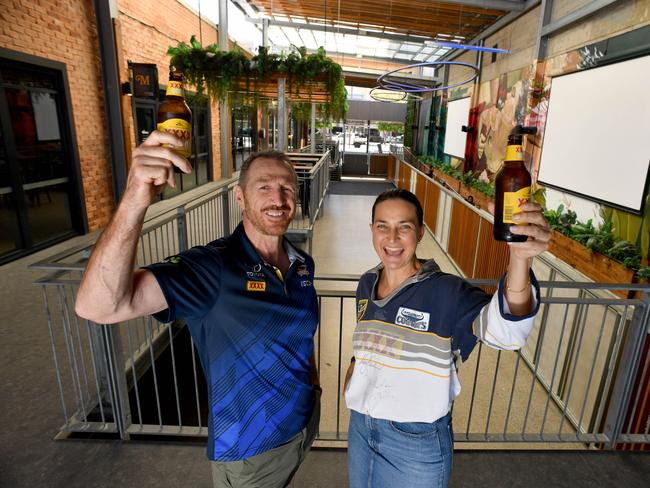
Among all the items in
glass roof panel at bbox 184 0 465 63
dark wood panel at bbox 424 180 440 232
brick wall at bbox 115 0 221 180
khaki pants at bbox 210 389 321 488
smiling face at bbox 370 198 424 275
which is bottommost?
dark wood panel at bbox 424 180 440 232

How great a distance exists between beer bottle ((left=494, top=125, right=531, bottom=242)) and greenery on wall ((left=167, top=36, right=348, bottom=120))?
15.2 ft

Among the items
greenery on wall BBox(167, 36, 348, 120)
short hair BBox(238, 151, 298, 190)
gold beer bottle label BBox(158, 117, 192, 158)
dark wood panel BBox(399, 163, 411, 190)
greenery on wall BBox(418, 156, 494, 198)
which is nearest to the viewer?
gold beer bottle label BBox(158, 117, 192, 158)

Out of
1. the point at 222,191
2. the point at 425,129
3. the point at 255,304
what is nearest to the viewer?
the point at 255,304

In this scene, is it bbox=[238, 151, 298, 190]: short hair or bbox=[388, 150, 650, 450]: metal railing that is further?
bbox=[388, 150, 650, 450]: metal railing

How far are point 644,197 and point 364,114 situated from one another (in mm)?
18120

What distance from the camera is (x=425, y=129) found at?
52.9 feet

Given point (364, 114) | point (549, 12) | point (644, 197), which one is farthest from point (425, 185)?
point (364, 114)

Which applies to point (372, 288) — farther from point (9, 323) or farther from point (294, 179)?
point (9, 323)

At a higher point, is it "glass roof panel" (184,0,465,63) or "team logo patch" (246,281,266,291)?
"glass roof panel" (184,0,465,63)

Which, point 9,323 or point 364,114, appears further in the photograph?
point 364,114

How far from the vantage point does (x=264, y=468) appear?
140 cm

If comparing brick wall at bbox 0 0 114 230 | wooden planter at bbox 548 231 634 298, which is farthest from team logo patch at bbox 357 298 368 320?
brick wall at bbox 0 0 114 230

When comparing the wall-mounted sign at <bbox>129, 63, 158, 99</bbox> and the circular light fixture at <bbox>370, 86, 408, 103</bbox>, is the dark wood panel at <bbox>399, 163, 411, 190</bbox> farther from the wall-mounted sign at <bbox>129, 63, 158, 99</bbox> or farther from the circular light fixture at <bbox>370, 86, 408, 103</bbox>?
the wall-mounted sign at <bbox>129, 63, 158, 99</bbox>

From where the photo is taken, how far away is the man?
103 centimetres
